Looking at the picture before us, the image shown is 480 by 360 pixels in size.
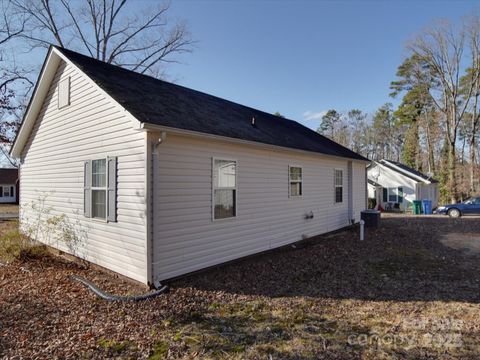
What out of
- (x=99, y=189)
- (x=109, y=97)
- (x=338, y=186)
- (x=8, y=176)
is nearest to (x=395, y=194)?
(x=338, y=186)

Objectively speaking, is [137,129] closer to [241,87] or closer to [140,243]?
[140,243]

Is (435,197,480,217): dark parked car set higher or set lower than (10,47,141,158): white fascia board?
lower

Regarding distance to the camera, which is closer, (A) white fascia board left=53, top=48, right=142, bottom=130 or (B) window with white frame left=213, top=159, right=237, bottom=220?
(A) white fascia board left=53, top=48, right=142, bottom=130

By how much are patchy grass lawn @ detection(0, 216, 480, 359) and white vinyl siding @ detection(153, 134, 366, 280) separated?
510mm

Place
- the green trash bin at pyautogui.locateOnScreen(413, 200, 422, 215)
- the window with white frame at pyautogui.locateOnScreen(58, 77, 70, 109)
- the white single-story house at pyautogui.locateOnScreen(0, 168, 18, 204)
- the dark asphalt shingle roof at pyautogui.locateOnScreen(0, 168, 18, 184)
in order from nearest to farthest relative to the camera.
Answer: the window with white frame at pyautogui.locateOnScreen(58, 77, 70, 109) < the green trash bin at pyautogui.locateOnScreen(413, 200, 422, 215) < the dark asphalt shingle roof at pyautogui.locateOnScreen(0, 168, 18, 184) < the white single-story house at pyautogui.locateOnScreen(0, 168, 18, 204)

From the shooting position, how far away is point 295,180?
9.04 m

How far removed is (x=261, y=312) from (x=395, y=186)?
75.8 ft

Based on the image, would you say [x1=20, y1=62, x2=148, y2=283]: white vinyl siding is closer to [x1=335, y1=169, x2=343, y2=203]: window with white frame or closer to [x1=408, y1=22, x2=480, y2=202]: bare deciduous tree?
[x1=335, y1=169, x2=343, y2=203]: window with white frame

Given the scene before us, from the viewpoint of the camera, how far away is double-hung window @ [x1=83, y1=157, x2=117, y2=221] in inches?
230

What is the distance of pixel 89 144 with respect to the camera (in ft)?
21.7

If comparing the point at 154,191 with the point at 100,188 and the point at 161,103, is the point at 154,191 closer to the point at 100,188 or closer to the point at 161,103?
the point at 100,188

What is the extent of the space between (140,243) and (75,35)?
66.2ft

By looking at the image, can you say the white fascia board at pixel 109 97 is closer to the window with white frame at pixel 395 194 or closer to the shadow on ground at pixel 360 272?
the shadow on ground at pixel 360 272

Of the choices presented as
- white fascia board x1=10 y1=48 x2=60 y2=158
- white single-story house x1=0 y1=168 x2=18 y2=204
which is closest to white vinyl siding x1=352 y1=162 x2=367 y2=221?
white fascia board x1=10 y1=48 x2=60 y2=158
